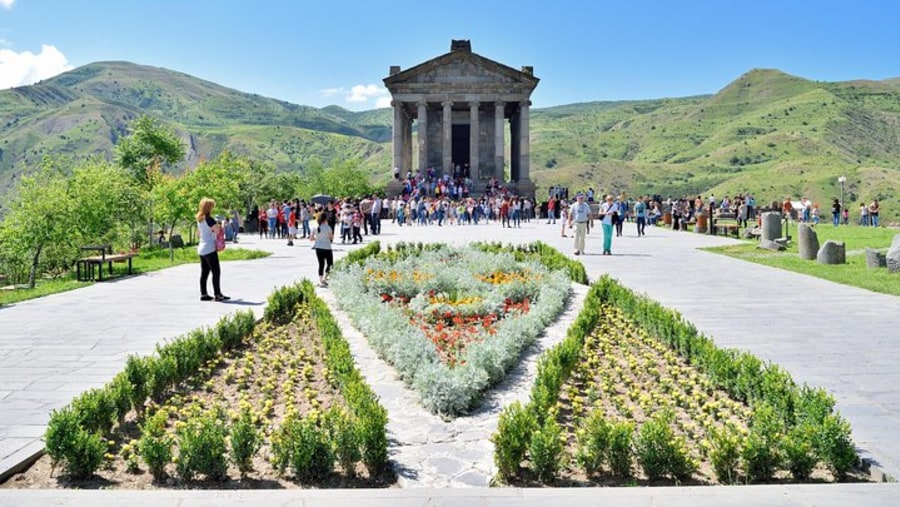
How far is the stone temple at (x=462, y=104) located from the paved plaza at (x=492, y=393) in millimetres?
39121

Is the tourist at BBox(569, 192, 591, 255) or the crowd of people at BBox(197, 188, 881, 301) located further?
the crowd of people at BBox(197, 188, 881, 301)

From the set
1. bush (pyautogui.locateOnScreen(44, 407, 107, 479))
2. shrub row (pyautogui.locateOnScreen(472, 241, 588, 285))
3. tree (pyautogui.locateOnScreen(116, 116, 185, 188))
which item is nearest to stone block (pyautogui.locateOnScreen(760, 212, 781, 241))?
shrub row (pyautogui.locateOnScreen(472, 241, 588, 285))

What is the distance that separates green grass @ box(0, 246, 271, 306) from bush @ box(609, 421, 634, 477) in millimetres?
13431

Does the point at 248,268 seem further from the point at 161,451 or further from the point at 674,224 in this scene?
the point at 674,224

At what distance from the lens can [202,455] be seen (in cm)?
541

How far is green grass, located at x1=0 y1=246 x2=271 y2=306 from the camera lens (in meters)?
15.9

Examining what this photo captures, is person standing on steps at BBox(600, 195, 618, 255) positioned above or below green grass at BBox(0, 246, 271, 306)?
above

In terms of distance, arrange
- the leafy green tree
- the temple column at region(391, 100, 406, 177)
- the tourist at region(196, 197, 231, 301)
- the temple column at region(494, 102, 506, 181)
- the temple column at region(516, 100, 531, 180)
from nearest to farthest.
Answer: the tourist at region(196, 197, 231, 301)
the leafy green tree
the temple column at region(494, 102, 506, 181)
the temple column at region(391, 100, 406, 177)
the temple column at region(516, 100, 531, 180)

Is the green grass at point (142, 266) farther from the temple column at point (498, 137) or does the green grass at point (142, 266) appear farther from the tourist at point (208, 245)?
the temple column at point (498, 137)

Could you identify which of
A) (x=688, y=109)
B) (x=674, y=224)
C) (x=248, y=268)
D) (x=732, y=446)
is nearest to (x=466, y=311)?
(x=732, y=446)

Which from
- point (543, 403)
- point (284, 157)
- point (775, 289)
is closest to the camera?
point (543, 403)

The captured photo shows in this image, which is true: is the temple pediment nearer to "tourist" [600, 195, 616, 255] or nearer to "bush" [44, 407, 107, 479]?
"tourist" [600, 195, 616, 255]

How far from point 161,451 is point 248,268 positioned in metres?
15.7

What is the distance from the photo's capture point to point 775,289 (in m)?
15.1
